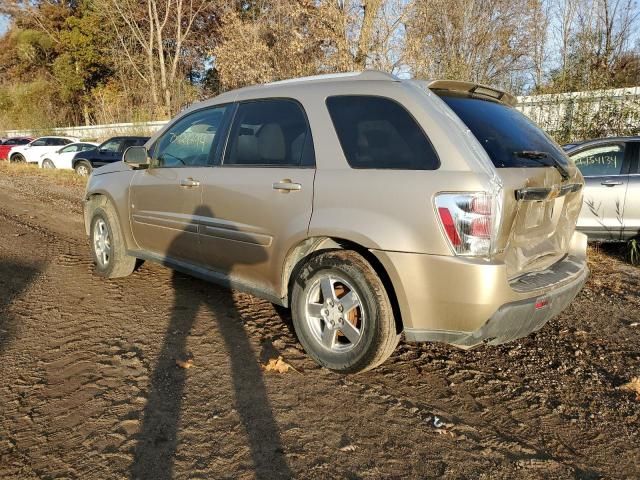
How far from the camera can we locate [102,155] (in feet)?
54.4

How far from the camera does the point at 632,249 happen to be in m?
6.28

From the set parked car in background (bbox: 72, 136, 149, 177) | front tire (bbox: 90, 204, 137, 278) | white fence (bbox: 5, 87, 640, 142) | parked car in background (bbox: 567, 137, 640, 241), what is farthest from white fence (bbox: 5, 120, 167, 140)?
parked car in background (bbox: 567, 137, 640, 241)

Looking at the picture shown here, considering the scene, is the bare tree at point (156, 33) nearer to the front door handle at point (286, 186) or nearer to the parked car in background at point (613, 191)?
the parked car in background at point (613, 191)

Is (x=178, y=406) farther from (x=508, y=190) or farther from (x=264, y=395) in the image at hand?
(x=508, y=190)

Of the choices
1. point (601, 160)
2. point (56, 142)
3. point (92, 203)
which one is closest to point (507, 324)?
point (92, 203)

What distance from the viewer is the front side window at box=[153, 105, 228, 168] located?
427 cm

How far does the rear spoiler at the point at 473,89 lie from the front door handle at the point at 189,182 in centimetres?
196

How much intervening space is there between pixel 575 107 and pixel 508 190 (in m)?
8.64

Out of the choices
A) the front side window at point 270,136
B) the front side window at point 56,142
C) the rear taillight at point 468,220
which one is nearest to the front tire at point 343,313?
the rear taillight at point 468,220

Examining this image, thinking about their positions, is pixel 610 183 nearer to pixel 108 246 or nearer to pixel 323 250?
pixel 323 250

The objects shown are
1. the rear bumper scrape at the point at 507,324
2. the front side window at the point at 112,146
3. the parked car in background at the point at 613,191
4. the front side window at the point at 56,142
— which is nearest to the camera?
the rear bumper scrape at the point at 507,324

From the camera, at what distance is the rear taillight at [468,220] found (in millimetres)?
2752

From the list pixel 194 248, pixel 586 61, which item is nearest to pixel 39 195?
pixel 194 248

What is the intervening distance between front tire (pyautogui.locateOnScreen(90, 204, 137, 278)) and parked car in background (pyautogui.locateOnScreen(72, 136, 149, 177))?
1162 cm
